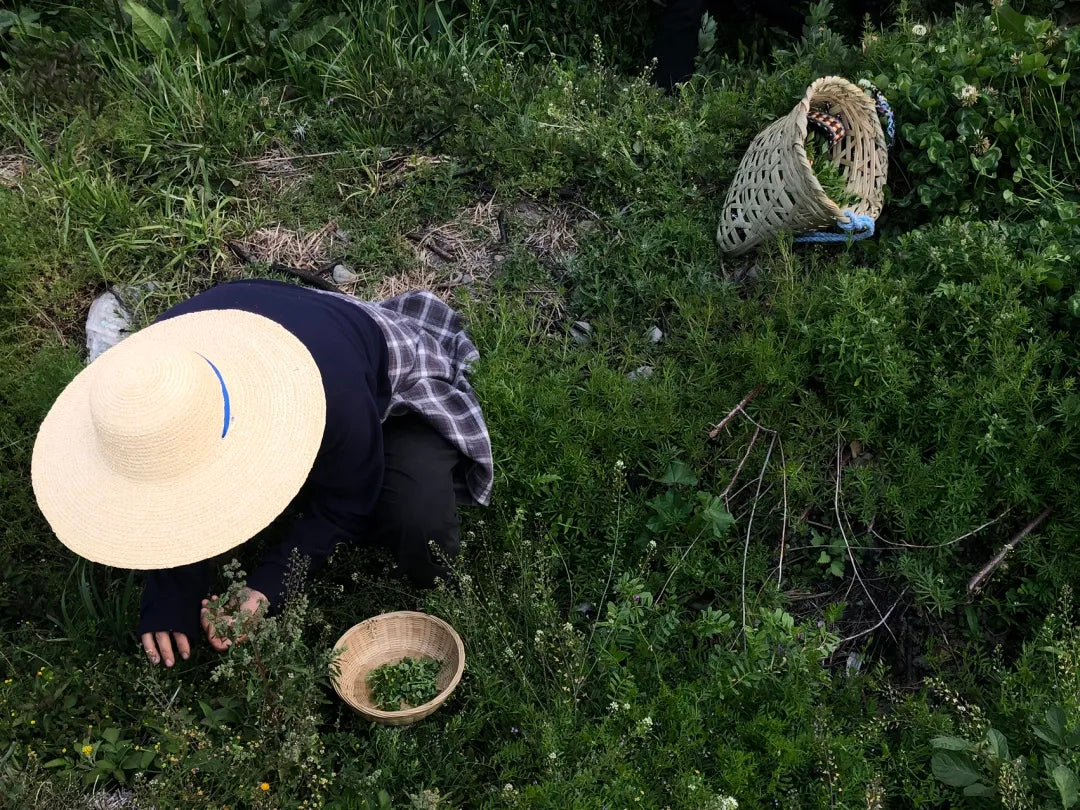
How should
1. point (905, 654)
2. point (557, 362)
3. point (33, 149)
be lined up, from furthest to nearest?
point (33, 149)
point (557, 362)
point (905, 654)

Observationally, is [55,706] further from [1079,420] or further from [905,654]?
[1079,420]

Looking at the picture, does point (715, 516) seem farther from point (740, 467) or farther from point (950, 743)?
point (950, 743)

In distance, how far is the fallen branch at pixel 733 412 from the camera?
329 centimetres

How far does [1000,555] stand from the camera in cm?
296

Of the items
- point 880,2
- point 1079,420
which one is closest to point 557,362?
point 1079,420

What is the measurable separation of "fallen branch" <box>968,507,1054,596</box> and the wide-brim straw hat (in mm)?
2241

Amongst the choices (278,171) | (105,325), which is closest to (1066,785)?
(105,325)

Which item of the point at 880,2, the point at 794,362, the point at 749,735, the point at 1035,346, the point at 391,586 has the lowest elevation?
the point at 391,586

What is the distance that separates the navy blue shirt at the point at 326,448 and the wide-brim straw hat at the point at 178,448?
0.54ft

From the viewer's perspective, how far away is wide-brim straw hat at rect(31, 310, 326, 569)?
1.99 metres

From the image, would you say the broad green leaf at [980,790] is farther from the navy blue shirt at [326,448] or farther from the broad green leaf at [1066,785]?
the navy blue shirt at [326,448]

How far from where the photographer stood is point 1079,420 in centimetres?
294

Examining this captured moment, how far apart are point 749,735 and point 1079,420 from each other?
158 cm

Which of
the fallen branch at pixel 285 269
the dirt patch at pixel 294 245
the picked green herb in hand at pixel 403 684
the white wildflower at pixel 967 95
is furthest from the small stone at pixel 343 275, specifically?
the white wildflower at pixel 967 95
